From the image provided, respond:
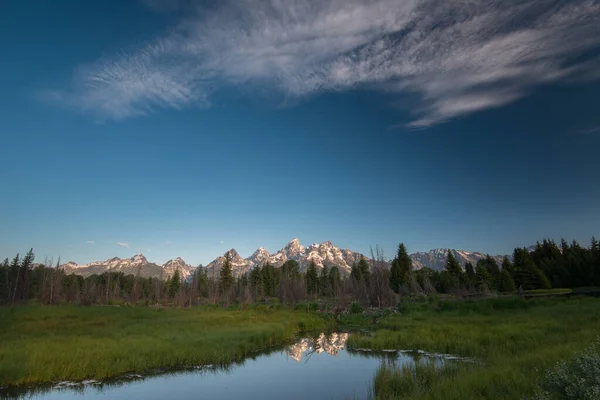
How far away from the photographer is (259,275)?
118 meters

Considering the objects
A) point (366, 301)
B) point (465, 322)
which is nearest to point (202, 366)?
point (465, 322)

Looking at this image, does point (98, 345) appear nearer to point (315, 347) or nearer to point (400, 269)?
point (315, 347)

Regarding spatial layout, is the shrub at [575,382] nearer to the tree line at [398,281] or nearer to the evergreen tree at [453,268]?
the tree line at [398,281]

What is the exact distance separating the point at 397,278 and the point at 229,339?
81112 mm

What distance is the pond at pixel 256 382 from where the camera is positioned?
46.0 feet

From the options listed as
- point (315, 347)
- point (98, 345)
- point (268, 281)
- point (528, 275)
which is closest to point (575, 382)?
point (315, 347)

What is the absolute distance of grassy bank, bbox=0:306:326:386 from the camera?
1617 cm

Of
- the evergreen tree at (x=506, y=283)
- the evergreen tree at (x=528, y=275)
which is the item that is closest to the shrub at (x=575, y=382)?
the evergreen tree at (x=528, y=275)

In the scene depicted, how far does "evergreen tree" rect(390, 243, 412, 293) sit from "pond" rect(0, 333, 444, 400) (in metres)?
77.0

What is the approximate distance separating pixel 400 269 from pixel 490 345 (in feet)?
269

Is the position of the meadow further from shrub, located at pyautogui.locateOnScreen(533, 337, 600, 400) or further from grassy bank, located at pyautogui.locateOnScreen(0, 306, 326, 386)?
shrub, located at pyautogui.locateOnScreen(533, 337, 600, 400)

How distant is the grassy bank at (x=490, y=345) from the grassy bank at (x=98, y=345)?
9760mm

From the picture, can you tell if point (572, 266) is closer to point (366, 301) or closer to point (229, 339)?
point (366, 301)

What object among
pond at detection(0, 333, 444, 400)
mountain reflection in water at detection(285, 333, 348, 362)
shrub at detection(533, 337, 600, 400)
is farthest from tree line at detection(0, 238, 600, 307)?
shrub at detection(533, 337, 600, 400)
